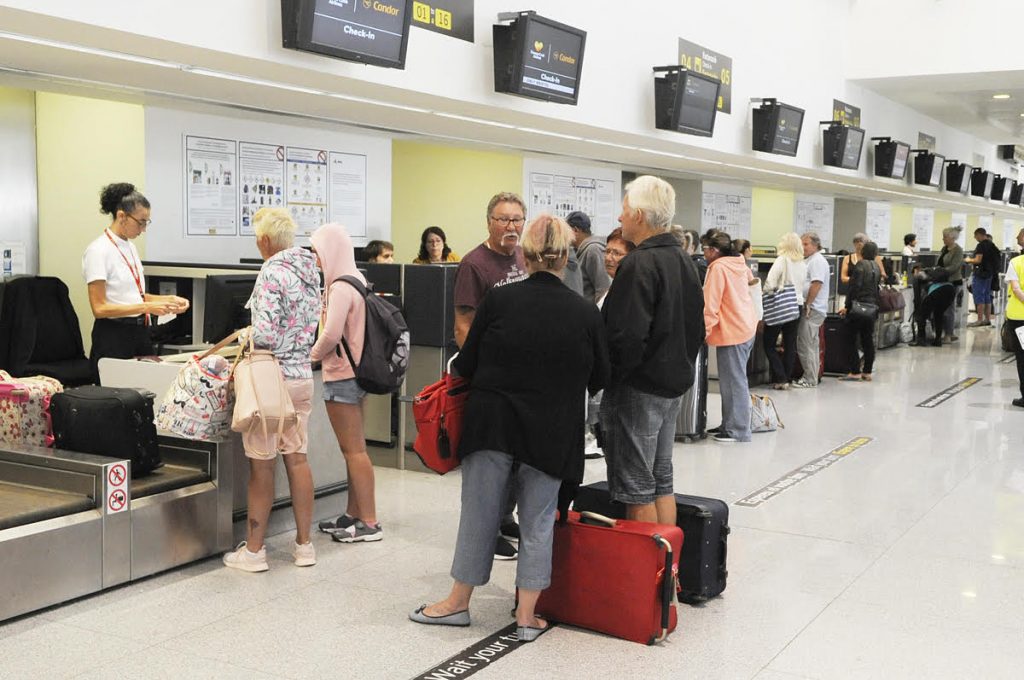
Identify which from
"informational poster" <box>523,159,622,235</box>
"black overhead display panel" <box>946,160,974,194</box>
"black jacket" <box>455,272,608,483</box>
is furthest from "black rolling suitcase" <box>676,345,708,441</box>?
"black overhead display panel" <box>946,160,974,194</box>

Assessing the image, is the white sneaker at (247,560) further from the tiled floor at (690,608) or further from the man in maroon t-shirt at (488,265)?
the man in maroon t-shirt at (488,265)

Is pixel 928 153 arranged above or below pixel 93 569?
above

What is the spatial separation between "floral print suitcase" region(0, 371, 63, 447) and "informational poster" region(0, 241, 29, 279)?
2.54m

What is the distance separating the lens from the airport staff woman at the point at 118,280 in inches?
205

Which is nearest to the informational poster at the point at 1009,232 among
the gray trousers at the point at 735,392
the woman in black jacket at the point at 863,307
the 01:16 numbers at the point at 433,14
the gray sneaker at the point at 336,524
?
the woman in black jacket at the point at 863,307

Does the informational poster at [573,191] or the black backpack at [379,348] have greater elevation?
the informational poster at [573,191]

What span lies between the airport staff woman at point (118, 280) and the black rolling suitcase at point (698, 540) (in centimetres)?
253

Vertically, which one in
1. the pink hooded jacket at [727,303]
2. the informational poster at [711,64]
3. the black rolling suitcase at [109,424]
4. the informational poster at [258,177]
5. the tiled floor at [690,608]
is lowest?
the tiled floor at [690,608]

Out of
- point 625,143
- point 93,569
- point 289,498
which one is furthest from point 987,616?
point 625,143

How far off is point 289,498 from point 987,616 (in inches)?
119

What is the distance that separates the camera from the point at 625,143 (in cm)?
934

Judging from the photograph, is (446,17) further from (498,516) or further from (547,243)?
(498,516)

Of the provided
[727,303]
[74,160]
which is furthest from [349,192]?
[727,303]

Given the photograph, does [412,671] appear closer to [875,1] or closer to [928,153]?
[875,1]
